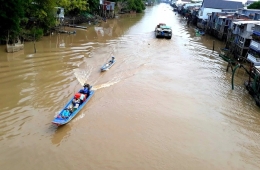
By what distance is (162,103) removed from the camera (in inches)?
671

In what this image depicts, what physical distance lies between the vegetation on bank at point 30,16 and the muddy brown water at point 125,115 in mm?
2180

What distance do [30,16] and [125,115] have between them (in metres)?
20.3

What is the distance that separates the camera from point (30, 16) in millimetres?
29438

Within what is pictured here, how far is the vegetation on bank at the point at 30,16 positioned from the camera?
76.2 feet

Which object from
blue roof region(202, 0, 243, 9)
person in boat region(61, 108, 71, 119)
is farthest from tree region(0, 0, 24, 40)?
blue roof region(202, 0, 243, 9)

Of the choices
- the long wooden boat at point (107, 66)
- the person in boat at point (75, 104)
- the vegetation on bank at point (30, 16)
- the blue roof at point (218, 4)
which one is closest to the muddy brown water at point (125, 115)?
the long wooden boat at point (107, 66)

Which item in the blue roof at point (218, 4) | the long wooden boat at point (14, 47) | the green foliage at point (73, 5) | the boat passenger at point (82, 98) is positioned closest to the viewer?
the boat passenger at point (82, 98)

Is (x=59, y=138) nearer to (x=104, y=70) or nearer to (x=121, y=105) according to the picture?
(x=121, y=105)

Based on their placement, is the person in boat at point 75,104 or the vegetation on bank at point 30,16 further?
the vegetation on bank at point 30,16

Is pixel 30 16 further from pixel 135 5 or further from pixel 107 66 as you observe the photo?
pixel 135 5

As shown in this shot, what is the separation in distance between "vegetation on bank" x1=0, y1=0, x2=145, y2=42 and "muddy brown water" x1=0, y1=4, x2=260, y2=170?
2180 mm

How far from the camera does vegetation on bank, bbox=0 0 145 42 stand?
23.2m

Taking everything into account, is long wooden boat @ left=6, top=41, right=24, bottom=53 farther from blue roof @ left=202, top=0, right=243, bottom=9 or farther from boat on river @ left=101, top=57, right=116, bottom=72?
blue roof @ left=202, top=0, right=243, bottom=9

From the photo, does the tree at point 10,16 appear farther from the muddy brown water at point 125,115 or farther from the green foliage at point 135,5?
the green foliage at point 135,5
